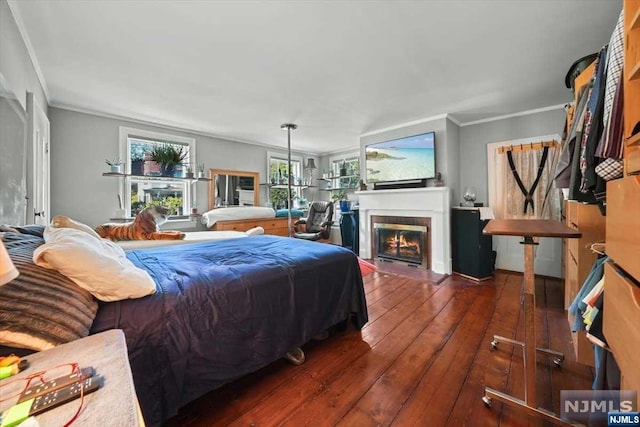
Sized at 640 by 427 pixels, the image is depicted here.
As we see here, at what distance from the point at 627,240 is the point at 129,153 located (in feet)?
15.3

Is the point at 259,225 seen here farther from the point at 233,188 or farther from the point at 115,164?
the point at 115,164

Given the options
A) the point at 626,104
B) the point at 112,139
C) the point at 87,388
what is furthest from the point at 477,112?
the point at 112,139

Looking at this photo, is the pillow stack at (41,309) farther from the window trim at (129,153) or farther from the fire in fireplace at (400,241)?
the fire in fireplace at (400,241)

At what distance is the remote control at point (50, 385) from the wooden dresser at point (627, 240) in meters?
1.39

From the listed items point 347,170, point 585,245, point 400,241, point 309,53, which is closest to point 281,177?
point 347,170

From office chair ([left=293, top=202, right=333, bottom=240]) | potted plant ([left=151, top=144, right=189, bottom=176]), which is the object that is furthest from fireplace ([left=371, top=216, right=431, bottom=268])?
potted plant ([left=151, top=144, right=189, bottom=176])

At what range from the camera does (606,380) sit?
41.6 inches

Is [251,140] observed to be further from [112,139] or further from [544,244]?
[544,244]

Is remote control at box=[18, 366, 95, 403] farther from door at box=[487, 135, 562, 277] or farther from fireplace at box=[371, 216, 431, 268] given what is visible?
door at box=[487, 135, 562, 277]

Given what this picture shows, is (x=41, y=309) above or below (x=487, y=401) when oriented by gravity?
above

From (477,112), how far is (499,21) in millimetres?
1972

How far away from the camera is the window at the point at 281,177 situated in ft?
17.4

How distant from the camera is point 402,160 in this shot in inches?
158

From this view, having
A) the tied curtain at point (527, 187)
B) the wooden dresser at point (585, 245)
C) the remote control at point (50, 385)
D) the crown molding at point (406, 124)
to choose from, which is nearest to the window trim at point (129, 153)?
the crown molding at point (406, 124)
